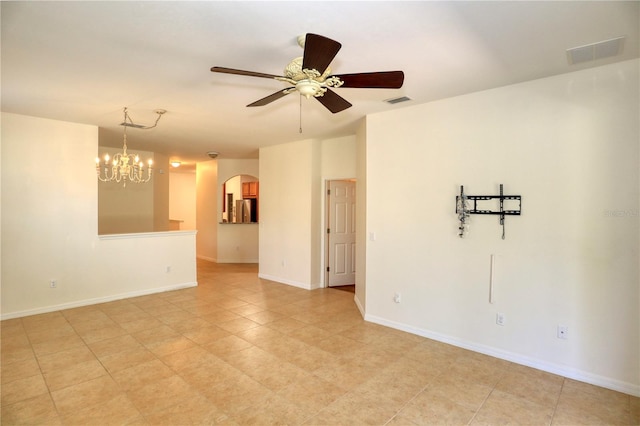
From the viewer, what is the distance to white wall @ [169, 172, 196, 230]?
37.7ft

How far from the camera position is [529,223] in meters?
3.11

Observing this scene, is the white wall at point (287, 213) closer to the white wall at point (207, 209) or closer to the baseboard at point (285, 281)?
the baseboard at point (285, 281)

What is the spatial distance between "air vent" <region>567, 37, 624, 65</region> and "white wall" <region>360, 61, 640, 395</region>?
0.94ft

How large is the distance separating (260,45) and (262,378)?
8.92 feet

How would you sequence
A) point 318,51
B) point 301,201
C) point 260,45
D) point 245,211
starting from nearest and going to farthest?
1. point 318,51
2. point 260,45
3. point 301,201
4. point 245,211

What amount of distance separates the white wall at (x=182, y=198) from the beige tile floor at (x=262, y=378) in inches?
294

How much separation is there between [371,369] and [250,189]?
23.4 ft

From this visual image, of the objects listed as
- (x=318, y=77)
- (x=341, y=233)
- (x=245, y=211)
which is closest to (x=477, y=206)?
(x=318, y=77)

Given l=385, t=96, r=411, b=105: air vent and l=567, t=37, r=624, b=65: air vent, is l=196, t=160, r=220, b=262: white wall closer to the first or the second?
l=385, t=96, r=411, b=105: air vent

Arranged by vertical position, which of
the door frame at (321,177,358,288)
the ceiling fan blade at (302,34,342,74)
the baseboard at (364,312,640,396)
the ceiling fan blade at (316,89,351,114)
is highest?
the ceiling fan blade at (302,34,342,74)

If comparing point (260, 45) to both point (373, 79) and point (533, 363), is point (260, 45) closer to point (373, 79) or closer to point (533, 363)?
point (373, 79)

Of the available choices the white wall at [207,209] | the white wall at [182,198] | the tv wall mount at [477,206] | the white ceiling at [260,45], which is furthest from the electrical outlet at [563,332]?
the white wall at [182,198]

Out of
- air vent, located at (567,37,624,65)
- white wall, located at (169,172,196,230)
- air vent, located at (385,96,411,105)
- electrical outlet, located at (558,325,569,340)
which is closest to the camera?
air vent, located at (567,37,624,65)

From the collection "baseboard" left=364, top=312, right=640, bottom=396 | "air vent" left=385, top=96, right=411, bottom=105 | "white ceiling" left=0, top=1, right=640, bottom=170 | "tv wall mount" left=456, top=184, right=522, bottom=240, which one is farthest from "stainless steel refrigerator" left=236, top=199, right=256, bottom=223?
"tv wall mount" left=456, top=184, right=522, bottom=240
